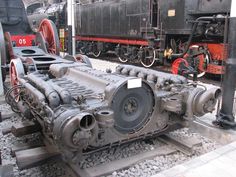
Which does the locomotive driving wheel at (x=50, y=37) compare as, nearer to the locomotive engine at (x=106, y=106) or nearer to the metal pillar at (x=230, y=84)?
the locomotive engine at (x=106, y=106)

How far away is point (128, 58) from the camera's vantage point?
42.1ft

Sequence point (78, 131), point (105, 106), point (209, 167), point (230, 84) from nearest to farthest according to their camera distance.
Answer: point (78, 131) → point (209, 167) → point (105, 106) → point (230, 84)

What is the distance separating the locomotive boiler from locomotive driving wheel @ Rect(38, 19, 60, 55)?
10.6 feet

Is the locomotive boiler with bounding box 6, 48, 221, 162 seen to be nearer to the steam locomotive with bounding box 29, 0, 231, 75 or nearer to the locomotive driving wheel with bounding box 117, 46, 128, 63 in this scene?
the steam locomotive with bounding box 29, 0, 231, 75

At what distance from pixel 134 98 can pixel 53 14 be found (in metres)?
15.4

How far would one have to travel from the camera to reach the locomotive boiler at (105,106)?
9.23 feet

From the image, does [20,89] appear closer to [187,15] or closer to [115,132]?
[115,132]

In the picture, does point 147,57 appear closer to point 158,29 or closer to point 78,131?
point 158,29

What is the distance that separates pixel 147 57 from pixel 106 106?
810 cm

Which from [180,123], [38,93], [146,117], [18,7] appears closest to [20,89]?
[38,93]

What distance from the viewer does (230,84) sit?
4.22 metres

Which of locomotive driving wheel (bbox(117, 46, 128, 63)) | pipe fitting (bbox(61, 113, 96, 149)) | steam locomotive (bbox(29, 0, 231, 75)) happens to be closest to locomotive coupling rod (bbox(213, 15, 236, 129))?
steam locomotive (bbox(29, 0, 231, 75))

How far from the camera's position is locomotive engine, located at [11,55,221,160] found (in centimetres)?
281

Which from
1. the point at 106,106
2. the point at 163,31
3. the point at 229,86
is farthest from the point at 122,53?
the point at 106,106
